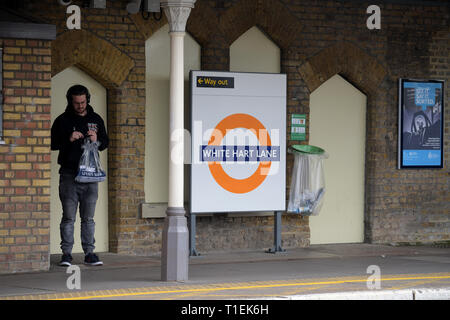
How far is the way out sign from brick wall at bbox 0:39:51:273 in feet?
7.59

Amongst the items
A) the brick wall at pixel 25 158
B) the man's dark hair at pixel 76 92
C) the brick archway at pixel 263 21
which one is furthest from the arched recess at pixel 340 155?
the brick wall at pixel 25 158

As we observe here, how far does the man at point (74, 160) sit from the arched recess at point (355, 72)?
3854 millimetres

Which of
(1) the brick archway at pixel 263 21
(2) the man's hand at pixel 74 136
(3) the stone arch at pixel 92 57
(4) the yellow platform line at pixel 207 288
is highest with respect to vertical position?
(1) the brick archway at pixel 263 21

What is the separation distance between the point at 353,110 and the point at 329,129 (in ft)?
1.74

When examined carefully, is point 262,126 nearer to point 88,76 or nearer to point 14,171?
point 88,76

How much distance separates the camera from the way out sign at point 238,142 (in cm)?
1281

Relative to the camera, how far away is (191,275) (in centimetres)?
1101

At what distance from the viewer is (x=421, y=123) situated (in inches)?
591

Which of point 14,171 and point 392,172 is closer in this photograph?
point 14,171

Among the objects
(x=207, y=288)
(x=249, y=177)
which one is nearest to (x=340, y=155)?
(x=249, y=177)

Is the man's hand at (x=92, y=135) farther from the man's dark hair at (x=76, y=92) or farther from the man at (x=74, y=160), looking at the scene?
the man's dark hair at (x=76, y=92)
